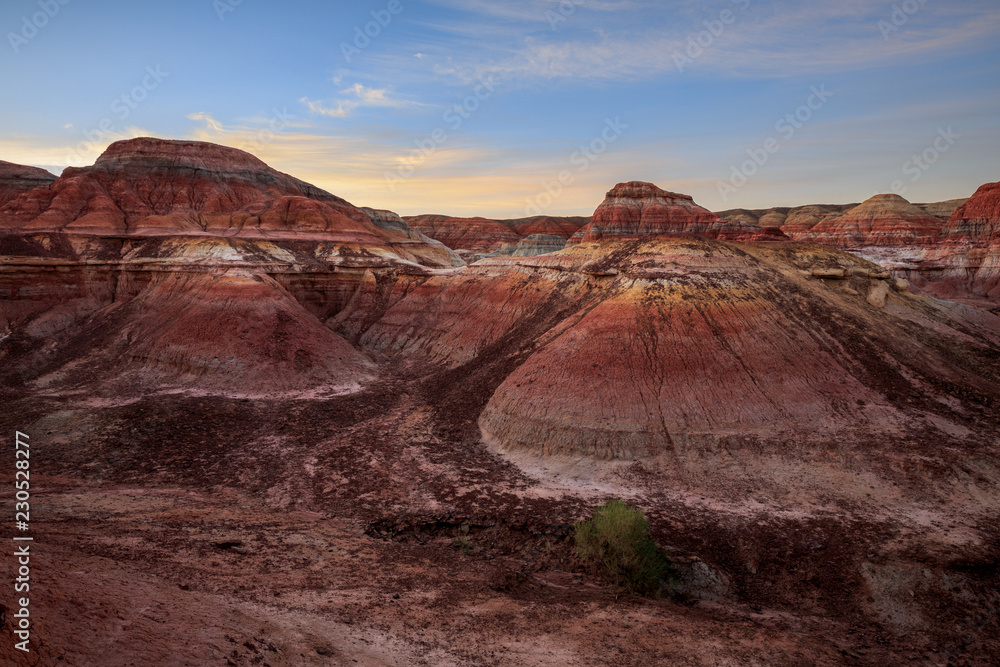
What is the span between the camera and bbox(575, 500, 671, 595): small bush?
14.5m

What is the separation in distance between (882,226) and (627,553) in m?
106

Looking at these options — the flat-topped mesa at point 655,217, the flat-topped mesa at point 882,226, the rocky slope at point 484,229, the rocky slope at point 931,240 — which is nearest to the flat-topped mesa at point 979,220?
the rocky slope at point 931,240

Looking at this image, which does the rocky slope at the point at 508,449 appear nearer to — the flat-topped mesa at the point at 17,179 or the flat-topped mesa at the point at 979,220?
the flat-topped mesa at the point at 17,179

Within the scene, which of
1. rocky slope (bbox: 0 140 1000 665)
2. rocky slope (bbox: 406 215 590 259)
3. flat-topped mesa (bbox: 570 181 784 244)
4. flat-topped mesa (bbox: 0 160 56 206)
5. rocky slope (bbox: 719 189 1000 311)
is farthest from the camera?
rocky slope (bbox: 406 215 590 259)

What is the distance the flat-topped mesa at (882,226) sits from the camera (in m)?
91.2

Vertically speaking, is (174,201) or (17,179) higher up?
(17,179)

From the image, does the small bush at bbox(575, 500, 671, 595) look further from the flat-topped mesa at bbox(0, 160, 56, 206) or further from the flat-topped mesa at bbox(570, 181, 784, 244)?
the flat-topped mesa at bbox(0, 160, 56, 206)

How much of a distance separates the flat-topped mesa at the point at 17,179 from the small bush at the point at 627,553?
69.7 metres

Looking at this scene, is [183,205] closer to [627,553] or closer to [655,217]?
[655,217]

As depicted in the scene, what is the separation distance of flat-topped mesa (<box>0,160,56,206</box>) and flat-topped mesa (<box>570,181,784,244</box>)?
60360 mm

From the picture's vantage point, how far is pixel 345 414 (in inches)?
1156

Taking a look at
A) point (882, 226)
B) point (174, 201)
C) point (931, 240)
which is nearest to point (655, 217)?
point (174, 201)

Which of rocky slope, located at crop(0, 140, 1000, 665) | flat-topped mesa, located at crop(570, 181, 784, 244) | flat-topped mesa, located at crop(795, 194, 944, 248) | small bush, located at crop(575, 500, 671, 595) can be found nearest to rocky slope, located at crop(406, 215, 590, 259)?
flat-topped mesa, located at crop(795, 194, 944, 248)

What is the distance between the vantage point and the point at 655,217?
43.2 meters
